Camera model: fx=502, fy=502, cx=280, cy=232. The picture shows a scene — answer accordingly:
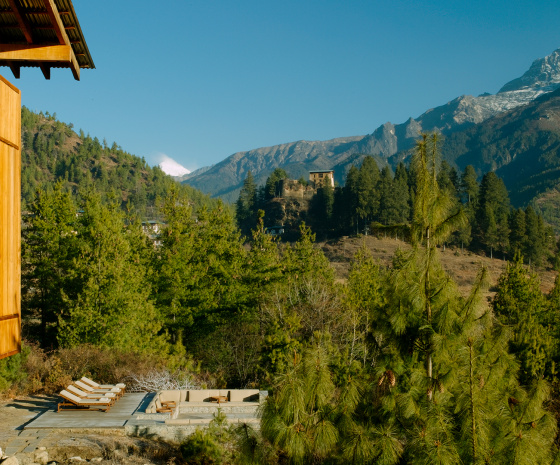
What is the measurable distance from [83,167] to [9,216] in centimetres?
12682

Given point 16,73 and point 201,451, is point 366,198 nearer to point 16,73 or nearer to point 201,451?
point 201,451

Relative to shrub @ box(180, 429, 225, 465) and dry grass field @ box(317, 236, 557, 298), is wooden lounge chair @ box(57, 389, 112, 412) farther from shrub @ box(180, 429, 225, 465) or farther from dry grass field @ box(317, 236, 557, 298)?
dry grass field @ box(317, 236, 557, 298)

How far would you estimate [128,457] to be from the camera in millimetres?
11008

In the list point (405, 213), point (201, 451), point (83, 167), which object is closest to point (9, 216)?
point (201, 451)

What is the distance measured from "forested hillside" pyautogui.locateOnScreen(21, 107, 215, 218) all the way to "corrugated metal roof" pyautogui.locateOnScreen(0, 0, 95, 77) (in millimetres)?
92523

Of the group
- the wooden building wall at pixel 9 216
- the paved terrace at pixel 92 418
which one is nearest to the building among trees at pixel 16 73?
the wooden building wall at pixel 9 216

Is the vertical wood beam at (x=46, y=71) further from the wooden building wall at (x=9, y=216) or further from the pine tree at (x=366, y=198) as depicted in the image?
the pine tree at (x=366, y=198)

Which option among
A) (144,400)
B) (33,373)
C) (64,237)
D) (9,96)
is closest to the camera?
(9,96)

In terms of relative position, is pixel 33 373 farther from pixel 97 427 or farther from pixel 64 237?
pixel 64 237

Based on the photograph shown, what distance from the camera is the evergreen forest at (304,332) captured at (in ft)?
21.3

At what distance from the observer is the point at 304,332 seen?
22594 mm

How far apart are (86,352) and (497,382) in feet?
49.0

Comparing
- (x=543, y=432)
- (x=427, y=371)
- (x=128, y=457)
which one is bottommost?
(x=128, y=457)

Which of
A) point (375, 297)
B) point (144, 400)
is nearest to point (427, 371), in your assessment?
point (144, 400)
